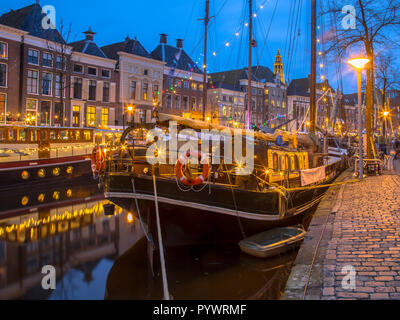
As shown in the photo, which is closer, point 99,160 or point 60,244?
point 60,244

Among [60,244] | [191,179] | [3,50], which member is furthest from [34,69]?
[191,179]

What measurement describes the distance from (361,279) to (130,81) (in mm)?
43192

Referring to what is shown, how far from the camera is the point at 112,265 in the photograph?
380 inches

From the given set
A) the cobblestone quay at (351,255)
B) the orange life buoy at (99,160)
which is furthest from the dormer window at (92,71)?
the cobblestone quay at (351,255)

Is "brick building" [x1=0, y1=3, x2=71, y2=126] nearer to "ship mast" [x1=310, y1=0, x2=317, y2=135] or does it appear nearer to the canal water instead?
the canal water

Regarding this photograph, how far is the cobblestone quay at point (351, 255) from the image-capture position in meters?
5.26

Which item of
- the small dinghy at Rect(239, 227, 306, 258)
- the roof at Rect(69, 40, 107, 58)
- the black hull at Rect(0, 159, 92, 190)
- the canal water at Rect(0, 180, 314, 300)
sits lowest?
the canal water at Rect(0, 180, 314, 300)

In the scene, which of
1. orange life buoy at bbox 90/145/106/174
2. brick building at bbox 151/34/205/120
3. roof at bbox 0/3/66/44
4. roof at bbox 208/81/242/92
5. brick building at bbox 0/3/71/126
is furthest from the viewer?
roof at bbox 208/81/242/92

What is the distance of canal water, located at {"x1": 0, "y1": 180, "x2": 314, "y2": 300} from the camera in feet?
25.8

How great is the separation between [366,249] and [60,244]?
30.4 ft

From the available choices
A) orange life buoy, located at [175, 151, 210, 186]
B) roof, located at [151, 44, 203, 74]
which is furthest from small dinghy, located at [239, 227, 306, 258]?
roof, located at [151, 44, 203, 74]

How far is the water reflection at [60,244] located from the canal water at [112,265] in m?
0.02

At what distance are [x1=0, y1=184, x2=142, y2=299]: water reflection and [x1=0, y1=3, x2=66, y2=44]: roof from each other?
79.3ft

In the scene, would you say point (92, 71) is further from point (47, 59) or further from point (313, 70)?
point (313, 70)
